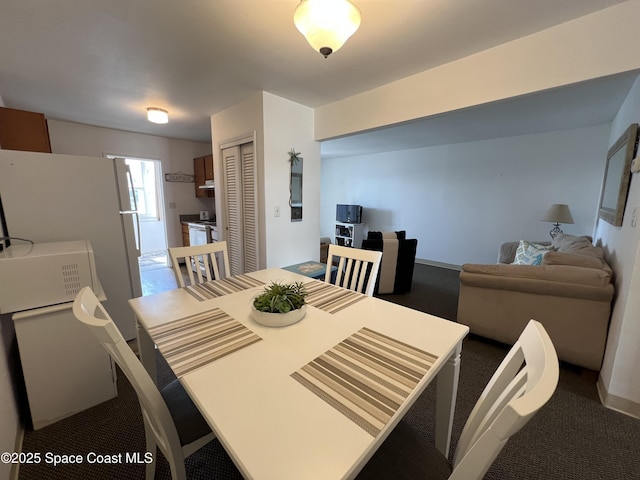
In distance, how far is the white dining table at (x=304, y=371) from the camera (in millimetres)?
600

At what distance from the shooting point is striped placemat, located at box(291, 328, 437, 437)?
0.71m

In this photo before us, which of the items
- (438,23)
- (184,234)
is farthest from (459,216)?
(184,234)

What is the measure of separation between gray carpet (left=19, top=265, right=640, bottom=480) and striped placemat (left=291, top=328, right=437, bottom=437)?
0.90 meters

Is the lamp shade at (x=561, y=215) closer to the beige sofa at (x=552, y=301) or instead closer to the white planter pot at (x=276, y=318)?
the beige sofa at (x=552, y=301)

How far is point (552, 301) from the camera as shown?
2.03m

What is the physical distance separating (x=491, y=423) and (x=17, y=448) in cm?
229

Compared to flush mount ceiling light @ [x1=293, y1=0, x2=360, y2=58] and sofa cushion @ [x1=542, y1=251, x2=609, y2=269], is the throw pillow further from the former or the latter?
flush mount ceiling light @ [x1=293, y1=0, x2=360, y2=58]

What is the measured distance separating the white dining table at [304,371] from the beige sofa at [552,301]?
143cm

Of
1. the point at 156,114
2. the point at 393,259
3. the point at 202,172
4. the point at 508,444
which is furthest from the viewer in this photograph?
the point at 202,172

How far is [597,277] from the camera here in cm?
185

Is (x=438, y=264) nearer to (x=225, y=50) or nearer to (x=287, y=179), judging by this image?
(x=287, y=179)

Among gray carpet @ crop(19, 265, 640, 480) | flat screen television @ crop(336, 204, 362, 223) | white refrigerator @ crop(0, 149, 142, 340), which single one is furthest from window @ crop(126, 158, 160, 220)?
gray carpet @ crop(19, 265, 640, 480)

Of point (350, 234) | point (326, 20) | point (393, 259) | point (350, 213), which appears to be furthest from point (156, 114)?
point (350, 234)

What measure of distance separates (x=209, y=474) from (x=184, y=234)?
445 centimetres
